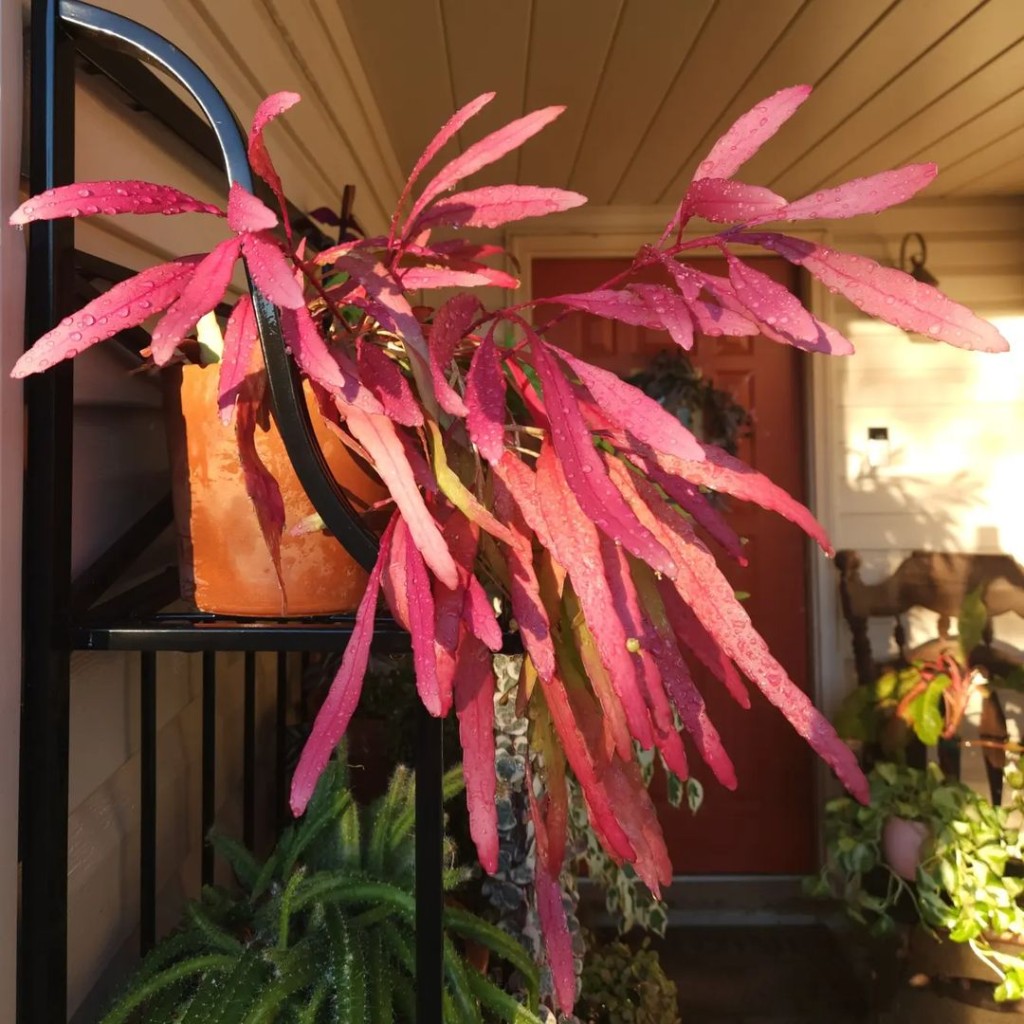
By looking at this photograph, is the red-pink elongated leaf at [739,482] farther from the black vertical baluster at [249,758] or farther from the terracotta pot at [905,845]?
the terracotta pot at [905,845]

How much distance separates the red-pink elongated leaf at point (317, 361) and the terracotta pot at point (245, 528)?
0.38ft

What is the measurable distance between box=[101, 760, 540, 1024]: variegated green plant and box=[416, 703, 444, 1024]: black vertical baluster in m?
0.08

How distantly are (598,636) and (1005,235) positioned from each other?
2.65 meters

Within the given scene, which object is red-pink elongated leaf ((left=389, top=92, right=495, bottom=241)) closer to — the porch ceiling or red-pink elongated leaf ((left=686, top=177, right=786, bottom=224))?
red-pink elongated leaf ((left=686, top=177, right=786, bottom=224))

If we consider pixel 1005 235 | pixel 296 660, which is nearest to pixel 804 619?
pixel 1005 235

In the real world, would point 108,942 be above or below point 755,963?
above

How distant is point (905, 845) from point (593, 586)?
6.65 ft

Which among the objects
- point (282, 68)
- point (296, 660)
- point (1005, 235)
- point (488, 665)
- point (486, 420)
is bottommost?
point (296, 660)

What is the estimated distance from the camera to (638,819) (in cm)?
40

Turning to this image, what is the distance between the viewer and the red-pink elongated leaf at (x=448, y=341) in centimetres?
36

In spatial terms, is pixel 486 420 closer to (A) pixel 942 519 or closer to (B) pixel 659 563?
(B) pixel 659 563

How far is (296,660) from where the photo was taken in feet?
4.00

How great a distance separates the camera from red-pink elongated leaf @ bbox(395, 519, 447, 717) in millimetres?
343

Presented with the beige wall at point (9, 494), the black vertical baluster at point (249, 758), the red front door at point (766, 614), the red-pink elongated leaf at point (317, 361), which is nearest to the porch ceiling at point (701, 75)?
the red front door at point (766, 614)
